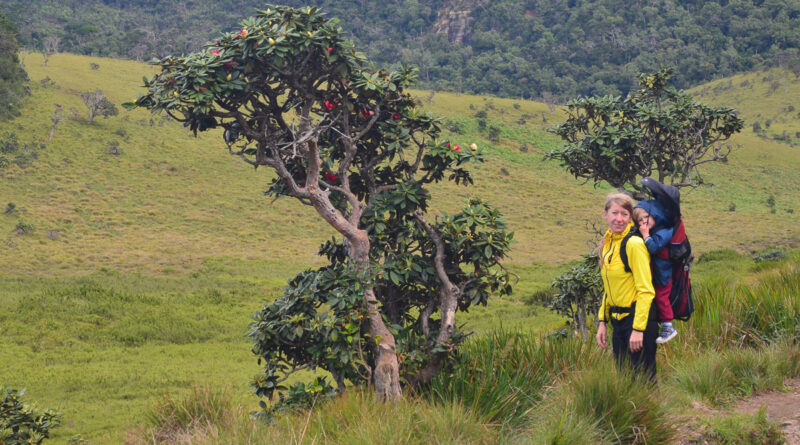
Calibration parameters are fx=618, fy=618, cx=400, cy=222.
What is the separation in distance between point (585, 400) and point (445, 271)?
219 cm

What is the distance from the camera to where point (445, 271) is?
19.9ft

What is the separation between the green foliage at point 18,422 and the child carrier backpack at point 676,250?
5.92 metres

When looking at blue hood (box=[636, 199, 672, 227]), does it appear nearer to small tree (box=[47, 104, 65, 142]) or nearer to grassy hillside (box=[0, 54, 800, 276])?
grassy hillside (box=[0, 54, 800, 276])

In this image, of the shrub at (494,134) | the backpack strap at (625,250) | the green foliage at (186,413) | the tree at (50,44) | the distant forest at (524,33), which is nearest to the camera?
the backpack strap at (625,250)

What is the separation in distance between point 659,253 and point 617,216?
15.1 inches

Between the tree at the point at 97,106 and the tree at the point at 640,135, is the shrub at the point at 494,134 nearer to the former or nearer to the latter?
the tree at the point at 97,106

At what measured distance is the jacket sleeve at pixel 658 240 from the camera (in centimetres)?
426

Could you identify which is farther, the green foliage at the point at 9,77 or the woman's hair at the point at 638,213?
the green foliage at the point at 9,77

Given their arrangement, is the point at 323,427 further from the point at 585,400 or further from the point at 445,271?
the point at 445,271

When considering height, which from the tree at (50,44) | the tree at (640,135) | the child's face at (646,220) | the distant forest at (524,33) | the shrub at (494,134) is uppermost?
the distant forest at (524,33)

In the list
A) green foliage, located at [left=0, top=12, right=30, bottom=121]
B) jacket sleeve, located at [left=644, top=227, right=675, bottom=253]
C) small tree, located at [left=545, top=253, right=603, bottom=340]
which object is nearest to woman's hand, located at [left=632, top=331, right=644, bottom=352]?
jacket sleeve, located at [left=644, top=227, right=675, bottom=253]

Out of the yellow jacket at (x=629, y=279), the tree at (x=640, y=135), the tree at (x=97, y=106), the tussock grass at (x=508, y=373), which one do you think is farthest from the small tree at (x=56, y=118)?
the yellow jacket at (x=629, y=279)

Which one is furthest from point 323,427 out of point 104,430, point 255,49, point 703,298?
point 104,430

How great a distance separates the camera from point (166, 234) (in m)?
33.5
